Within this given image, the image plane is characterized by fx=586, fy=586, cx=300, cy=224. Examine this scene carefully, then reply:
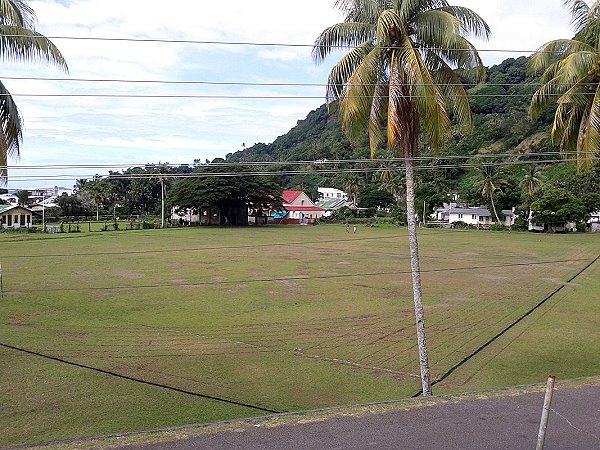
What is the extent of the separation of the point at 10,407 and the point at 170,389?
2.88m

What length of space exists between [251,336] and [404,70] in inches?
349

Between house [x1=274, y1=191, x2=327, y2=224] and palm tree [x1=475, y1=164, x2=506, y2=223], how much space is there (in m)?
26.1

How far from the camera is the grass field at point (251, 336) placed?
36.6ft

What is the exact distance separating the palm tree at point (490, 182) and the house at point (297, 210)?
2605 centimetres

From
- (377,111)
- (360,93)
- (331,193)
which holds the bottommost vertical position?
(377,111)

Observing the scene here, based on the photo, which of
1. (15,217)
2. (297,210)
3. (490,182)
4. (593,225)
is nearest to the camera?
(15,217)

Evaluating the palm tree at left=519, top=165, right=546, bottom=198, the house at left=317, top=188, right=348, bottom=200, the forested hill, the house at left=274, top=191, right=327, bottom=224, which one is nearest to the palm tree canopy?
the palm tree at left=519, top=165, right=546, bottom=198

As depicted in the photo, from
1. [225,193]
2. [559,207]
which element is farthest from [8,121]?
[559,207]

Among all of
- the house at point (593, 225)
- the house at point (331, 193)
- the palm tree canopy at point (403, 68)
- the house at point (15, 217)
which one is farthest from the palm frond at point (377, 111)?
the house at point (331, 193)

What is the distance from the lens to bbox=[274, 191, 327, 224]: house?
91.4 m

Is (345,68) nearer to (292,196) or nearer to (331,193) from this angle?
(292,196)

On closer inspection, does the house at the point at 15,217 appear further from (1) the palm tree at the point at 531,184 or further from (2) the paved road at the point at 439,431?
(2) the paved road at the point at 439,431

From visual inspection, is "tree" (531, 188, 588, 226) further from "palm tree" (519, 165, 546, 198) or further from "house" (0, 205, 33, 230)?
"house" (0, 205, 33, 230)

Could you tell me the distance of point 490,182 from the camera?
7475cm
